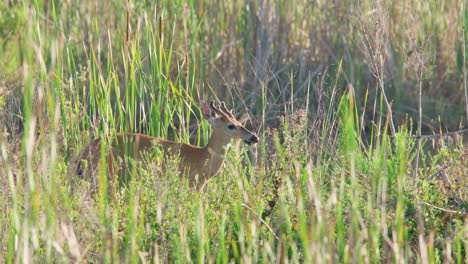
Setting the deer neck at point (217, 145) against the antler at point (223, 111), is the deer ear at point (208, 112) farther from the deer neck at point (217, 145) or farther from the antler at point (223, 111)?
the deer neck at point (217, 145)

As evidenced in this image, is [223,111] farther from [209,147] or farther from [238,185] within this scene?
[238,185]

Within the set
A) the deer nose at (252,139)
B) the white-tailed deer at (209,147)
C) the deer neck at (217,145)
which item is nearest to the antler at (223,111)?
the white-tailed deer at (209,147)

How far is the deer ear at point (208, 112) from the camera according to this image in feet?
21.9

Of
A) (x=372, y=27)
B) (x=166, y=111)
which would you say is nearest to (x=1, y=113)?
(x=166, y=111)

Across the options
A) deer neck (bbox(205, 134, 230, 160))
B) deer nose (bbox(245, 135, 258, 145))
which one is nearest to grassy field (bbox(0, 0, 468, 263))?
deer neck (bbox(205, 134, 230, 160))

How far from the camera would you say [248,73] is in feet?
27.4

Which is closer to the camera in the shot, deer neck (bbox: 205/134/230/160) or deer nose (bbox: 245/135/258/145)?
deer nose (bbox: 245/135/258/145)

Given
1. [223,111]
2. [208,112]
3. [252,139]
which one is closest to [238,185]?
[252,139]

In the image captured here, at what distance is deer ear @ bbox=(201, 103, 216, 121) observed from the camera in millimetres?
6668

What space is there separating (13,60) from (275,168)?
384cm

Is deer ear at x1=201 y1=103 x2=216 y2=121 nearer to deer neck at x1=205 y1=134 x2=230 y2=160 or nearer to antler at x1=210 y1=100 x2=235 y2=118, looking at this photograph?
antler at x1=210 y1=100 x2=235 y2=118

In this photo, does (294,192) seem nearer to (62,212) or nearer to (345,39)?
(62,212)

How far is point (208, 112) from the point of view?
6.75 m

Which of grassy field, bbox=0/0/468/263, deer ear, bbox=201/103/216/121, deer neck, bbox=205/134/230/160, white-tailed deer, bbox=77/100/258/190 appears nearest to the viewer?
grassy field, bbox=0/0/468/263
